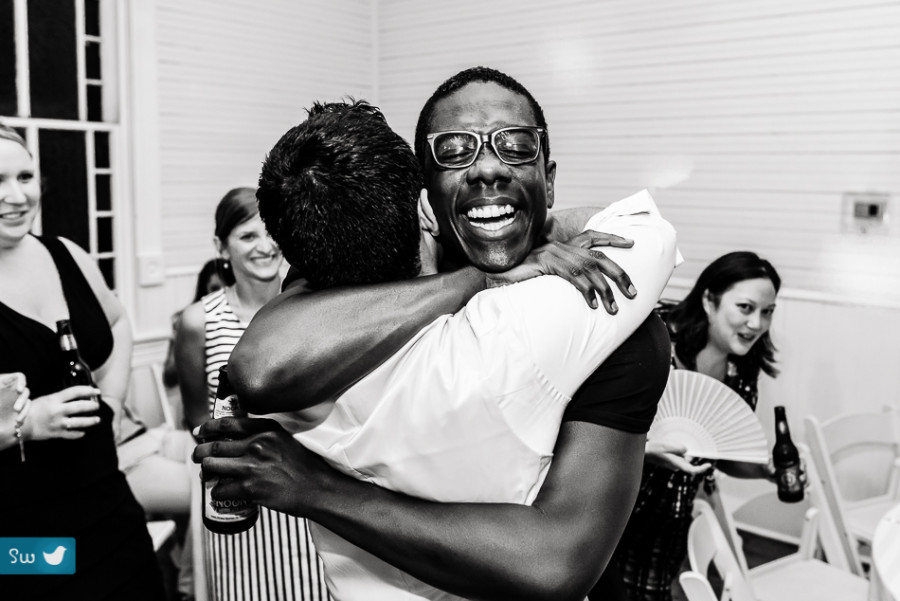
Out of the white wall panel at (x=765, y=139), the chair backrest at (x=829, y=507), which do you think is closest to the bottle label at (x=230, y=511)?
the chair backrest at (x=829, y=507)

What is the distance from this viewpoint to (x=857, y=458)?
464cm

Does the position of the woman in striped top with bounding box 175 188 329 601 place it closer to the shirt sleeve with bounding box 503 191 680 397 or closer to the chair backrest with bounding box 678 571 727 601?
the chair backrest with bounding box 678 571 727 601

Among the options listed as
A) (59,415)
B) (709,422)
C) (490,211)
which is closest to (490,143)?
(490,211)

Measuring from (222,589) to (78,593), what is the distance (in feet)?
1.95

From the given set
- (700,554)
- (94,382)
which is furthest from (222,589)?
(700,554)

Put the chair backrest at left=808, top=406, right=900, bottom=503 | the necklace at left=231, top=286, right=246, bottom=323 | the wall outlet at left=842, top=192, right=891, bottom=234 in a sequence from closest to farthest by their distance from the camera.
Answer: the necklace at left=231, top=286, right=246, bottom=323 → the chair backrest at left=808, top=406, right=900, bottom=503 → the wall outlet at left=842, top=192, right=891, bottom=234

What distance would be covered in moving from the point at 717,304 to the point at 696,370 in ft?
1.31

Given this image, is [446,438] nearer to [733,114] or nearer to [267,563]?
[267,563]

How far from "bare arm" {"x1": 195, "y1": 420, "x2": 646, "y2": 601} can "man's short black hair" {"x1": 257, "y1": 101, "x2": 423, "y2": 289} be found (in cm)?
32

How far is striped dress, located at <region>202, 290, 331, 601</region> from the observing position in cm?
220

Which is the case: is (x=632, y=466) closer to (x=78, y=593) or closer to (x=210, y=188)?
(x=78, y=593)

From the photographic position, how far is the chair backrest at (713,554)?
96.8 inches

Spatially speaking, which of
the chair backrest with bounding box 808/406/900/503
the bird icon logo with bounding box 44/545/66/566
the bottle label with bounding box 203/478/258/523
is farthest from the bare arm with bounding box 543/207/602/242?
the chair backrest with bounding box 808/406/900/503

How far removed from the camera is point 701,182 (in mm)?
5090
